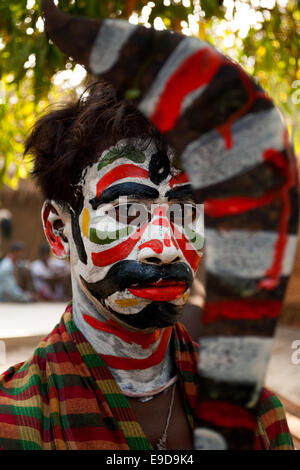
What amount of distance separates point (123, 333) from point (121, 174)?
0.47 m

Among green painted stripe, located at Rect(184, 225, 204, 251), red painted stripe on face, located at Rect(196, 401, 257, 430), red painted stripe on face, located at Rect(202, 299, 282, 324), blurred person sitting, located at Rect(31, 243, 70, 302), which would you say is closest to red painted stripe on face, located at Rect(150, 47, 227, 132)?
red painted stripe on face, located at Rect(202, 299, 282, 324)

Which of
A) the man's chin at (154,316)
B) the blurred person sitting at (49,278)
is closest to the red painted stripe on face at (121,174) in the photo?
the man's chin at (154,316)

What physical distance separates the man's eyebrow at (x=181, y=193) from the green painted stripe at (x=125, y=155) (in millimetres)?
122

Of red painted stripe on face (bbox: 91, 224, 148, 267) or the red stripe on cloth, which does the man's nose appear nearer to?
red painted stripe on face (bbox: 91, 224, 148, 267)

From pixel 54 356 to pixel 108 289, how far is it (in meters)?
0.27

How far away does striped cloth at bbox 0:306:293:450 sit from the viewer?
50.7 inches

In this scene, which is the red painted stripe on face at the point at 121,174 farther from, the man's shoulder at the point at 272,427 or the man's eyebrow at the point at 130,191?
the man's shoulder at the point at 272,427

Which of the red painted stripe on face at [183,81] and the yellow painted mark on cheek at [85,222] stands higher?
the red painted stripe on face at [183,81]

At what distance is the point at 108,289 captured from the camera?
4.50ft

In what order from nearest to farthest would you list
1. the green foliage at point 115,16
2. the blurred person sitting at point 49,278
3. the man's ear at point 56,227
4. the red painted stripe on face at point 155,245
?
the red painted stripe on face at point 155,245 < the man's ear at point 56,227 < the green foliage at point 115,16 < the blurred person sitting at point 49,278

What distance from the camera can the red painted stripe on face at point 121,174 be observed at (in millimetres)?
1382

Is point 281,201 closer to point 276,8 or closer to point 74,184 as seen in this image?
point 74,184

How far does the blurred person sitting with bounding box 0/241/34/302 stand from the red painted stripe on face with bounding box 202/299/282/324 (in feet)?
26.5
